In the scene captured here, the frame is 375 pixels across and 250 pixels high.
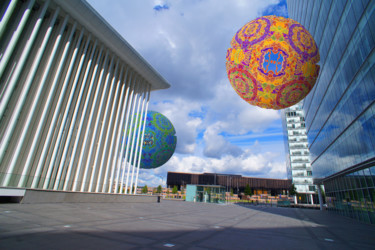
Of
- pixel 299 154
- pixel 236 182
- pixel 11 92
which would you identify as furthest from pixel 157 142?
pixel 236 182

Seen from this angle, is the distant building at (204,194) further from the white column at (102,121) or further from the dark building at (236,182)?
the dark building at (236,182)

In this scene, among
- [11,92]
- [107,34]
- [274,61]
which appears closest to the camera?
[274,61]

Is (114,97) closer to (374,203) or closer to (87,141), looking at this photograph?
(87,141)

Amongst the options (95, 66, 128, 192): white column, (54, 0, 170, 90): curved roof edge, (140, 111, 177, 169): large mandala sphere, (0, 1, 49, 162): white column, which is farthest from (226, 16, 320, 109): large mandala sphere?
(95, 66, 128, 192): white column

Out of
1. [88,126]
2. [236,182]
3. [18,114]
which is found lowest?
[18,114]

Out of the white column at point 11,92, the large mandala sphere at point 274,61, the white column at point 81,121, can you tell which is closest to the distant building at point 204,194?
the white column at point 81,121

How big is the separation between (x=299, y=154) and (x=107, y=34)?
81.3 m

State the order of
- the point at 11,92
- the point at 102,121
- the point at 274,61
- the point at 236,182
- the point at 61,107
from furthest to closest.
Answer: the point at 236,182 → the point at 102,121 → the point at 61,107 → the point at 11,92 → the point at 274,61

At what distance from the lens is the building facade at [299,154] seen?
243 ft

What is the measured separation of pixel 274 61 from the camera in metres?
6.27

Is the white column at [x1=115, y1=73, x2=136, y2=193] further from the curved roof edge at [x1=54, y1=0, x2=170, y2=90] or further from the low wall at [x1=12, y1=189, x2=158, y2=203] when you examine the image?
the curved roof edge at [x1=54, y1=0, x2=170, y2=90]

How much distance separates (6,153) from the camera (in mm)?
13828

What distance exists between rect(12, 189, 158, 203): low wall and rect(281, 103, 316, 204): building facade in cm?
7316

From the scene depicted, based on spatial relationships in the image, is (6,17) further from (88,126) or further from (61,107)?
(88,126)
